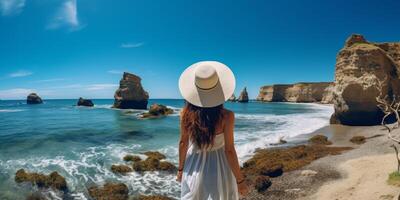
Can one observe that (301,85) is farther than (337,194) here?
Yes

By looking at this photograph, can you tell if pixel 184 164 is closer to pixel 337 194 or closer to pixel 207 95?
pixel 207 95

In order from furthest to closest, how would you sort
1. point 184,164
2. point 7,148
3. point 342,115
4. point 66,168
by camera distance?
1. point 342,115
2. point 7,148
3. point 66,168
4. point 184,164

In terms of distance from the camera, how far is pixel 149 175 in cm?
1176

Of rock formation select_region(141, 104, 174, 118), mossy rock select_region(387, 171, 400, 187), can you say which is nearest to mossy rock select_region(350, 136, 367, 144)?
mossy rock select_region(387, 171, 400, 187)

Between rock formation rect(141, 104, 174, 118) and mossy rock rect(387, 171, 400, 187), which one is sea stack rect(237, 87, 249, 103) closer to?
rock formation rect(141, 104, 174, 118)

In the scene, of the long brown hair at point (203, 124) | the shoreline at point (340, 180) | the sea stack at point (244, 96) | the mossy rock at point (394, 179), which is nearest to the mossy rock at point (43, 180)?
the shoreline at point (340, 180)

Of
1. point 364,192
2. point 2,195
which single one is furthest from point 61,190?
point 364,192

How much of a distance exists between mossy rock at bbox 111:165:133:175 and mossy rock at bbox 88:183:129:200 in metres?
2.12

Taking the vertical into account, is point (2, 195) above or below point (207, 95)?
below

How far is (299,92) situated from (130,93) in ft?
262

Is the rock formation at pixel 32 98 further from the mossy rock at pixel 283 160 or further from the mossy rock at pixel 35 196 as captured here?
the mossy rock at pixel 283 160

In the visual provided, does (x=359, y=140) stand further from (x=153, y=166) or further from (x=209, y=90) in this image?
(x=209, y=90)

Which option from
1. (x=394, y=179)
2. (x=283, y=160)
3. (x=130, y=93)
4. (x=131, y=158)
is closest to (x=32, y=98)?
(x=130, y=93)

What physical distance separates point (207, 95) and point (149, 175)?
9.38 metres
